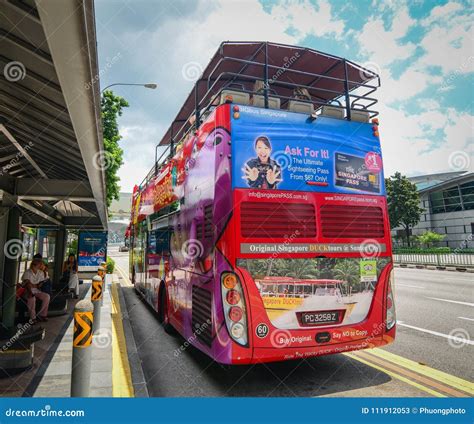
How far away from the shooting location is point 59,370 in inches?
205

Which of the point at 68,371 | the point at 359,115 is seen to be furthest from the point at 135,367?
the point at 359,115

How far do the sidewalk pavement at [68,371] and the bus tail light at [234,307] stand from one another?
5.64 feet

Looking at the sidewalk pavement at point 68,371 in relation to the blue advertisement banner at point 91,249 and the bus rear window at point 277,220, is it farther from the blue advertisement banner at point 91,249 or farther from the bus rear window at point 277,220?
the blue advertisement banner at point 91,249

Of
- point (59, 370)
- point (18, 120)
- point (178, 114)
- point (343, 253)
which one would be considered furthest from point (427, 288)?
point (18, 120)

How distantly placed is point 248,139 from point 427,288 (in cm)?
1231

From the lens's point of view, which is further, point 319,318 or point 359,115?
point 359,115

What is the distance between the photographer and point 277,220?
467cm

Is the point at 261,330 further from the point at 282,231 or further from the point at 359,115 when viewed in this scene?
the point at 359,115

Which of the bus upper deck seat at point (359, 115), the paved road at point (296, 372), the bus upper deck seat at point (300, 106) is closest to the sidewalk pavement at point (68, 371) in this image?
the paved road at point (296, 372)

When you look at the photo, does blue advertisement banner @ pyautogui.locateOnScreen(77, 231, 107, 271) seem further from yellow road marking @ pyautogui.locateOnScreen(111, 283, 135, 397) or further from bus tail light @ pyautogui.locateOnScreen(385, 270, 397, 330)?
bus tail light @ pyautogui.locateOnScreen(385, 270, 397, 330)

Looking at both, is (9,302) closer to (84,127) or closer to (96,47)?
(84,127)

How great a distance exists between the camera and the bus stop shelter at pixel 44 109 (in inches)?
100

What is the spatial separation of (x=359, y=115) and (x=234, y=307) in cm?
375

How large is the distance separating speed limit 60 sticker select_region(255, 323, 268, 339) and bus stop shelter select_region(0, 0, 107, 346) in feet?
10.4
